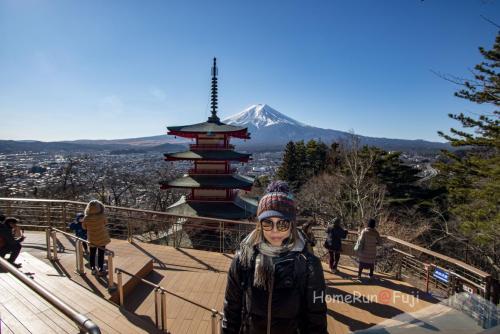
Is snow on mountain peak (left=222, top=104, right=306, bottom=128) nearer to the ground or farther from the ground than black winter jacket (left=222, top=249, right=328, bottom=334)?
farther from the ground

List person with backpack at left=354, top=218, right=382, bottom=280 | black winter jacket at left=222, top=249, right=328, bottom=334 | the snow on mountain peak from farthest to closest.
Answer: the snow on mountain peak → person with backpack at left=354, top=218, right=382, bottom=280 → black winter jacket at left=222, top=249, right=328, bottom=334

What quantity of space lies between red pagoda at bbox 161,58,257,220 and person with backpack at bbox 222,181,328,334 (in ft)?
41.5

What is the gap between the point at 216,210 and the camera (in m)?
14.6

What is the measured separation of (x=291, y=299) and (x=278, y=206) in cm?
56

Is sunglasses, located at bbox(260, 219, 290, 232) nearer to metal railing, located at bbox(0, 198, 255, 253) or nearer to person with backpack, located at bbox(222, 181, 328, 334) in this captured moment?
person with backpack, located at bbox(222, 181, 328, 334)

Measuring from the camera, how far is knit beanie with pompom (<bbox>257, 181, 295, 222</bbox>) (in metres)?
1.74

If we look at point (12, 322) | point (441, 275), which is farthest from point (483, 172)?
point (12, 322)

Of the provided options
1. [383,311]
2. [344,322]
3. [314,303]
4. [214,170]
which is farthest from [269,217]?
[214,170]

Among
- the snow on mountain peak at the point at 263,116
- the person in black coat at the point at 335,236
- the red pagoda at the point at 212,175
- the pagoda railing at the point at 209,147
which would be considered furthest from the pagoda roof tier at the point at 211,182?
the snow on mountain peak at the point at 263,116

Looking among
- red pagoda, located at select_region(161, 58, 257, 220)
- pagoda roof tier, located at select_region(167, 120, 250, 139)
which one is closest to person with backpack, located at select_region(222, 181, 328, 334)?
red pagoda, located at select_region(161, 58, 257, 220)

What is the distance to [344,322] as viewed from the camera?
13.3 feet

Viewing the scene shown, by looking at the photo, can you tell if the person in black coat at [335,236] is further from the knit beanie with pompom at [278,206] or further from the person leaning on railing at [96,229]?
the person leaning on railing at [96,229]

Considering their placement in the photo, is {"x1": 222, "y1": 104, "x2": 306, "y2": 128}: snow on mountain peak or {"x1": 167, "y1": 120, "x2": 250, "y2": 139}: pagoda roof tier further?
{"x1": 222, "y1": 104, "x2": 306, "y2": 128}: snow on mountain peak

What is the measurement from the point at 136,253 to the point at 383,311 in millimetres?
5323
